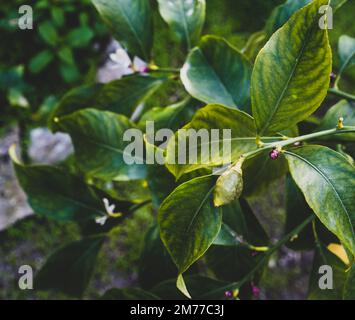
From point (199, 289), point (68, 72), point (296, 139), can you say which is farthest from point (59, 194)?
point (68, 72)

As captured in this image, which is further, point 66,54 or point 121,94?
point 66,54

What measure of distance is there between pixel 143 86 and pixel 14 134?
3.08 feet

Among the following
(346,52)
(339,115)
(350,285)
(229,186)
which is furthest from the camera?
(346,52)

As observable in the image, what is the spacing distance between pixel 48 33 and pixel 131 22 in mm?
871

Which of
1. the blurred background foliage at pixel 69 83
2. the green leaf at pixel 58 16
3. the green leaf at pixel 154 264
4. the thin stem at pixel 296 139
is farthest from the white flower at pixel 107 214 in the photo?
the green leaf at pixel 58 16

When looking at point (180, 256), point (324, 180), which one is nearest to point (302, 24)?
point (324, 180)

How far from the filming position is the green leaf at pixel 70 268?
3.68 feet

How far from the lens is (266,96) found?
0.75 metres

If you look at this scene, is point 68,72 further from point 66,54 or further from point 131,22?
point 131,22

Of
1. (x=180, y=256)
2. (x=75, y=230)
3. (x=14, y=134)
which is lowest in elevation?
(x=75, y=230)

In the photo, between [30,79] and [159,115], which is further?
[30,79]

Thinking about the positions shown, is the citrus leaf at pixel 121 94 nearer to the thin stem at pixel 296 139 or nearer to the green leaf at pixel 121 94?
the green leaf at pixel 121 94

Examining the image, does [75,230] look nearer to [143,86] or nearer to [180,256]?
[143,86]

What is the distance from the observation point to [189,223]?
2.55 feet
